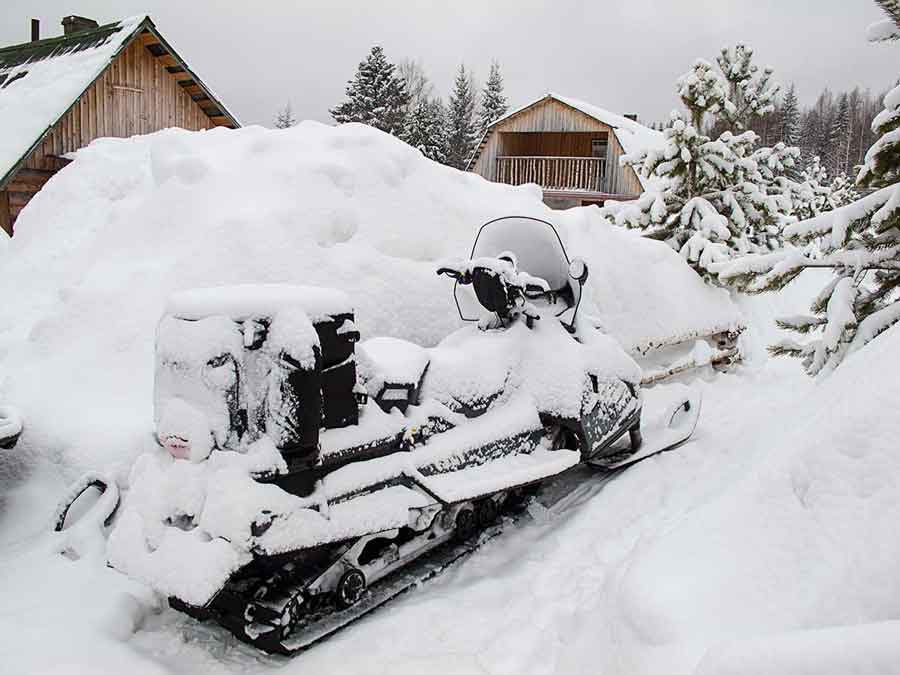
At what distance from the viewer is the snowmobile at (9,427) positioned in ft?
12.2

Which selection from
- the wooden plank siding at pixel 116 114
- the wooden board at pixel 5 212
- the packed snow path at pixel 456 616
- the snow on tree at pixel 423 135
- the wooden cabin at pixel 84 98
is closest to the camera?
the packed snow path at pixel 456 616

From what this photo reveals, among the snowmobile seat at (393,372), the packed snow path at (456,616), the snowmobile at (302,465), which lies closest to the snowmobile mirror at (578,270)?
the snowmobile at (302,465)

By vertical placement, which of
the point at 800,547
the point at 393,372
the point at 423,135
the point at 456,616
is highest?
the point at 423,135

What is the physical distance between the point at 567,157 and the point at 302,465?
2069 cm

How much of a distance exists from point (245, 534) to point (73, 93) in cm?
1236

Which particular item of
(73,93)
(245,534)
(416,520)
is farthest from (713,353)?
(73,93)

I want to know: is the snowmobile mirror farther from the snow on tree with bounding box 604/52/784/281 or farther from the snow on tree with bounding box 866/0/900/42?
the snow on tree with bounding box 604/52/784/281

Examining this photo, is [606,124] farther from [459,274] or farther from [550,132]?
[459,274]

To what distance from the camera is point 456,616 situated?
123 inches

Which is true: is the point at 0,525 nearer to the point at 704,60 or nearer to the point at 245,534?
the point at 245,534

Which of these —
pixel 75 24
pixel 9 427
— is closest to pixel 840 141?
pixel 75 24

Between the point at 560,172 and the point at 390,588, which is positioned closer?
the point at 390,588

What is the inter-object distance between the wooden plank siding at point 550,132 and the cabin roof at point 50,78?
34.0 ft

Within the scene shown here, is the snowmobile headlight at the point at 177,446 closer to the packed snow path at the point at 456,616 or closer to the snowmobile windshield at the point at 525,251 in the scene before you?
the packed snow path at the point at 456,616
